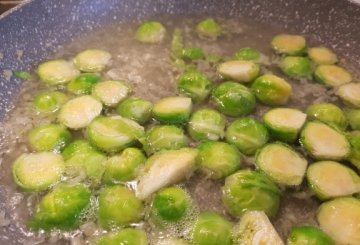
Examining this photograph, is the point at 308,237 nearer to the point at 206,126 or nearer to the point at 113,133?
the point at 206,126

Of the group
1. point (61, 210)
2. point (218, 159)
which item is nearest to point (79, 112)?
point (61, 210)

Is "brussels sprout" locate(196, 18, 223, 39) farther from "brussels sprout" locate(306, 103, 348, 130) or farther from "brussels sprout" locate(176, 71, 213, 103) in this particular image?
"brussels sprout" locate(306, 103, 348, 130)

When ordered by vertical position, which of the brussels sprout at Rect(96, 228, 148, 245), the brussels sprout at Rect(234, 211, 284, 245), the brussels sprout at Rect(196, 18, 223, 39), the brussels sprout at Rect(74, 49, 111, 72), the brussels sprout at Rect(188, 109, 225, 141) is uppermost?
the brussels sprout at Rect(196, 18, 223, 39)

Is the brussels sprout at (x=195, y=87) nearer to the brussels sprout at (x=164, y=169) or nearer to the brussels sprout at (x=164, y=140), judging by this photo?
the brussels sprout at (x=164, y=140)

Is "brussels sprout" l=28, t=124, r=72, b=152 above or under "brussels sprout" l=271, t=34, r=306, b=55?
under

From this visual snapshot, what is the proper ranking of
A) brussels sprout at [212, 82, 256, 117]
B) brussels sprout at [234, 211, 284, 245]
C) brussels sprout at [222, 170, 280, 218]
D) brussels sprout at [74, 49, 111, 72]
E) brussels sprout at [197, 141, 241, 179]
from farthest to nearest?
brussels sprout at [74, 49, 111, 72] < brussels sprout at [212, 82, 256, 117] < brussels sprout at [197, 141, 241, 179] < brussels sprout at [222, 170, 280, 218] < brussels sprout at [234, 211, 284, 245]

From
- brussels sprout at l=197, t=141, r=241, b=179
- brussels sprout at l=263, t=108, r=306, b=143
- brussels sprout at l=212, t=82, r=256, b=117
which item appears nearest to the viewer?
brussels sprout at l=197, t=141, r=241, b=179

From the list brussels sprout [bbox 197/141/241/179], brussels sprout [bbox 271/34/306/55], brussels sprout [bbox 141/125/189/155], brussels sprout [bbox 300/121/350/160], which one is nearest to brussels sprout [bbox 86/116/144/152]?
brussels sprout [bbox 141/125/189/155]

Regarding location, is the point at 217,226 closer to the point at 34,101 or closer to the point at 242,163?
the point at 242,163

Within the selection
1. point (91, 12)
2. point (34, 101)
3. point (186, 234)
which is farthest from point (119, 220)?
point (91, 12)
